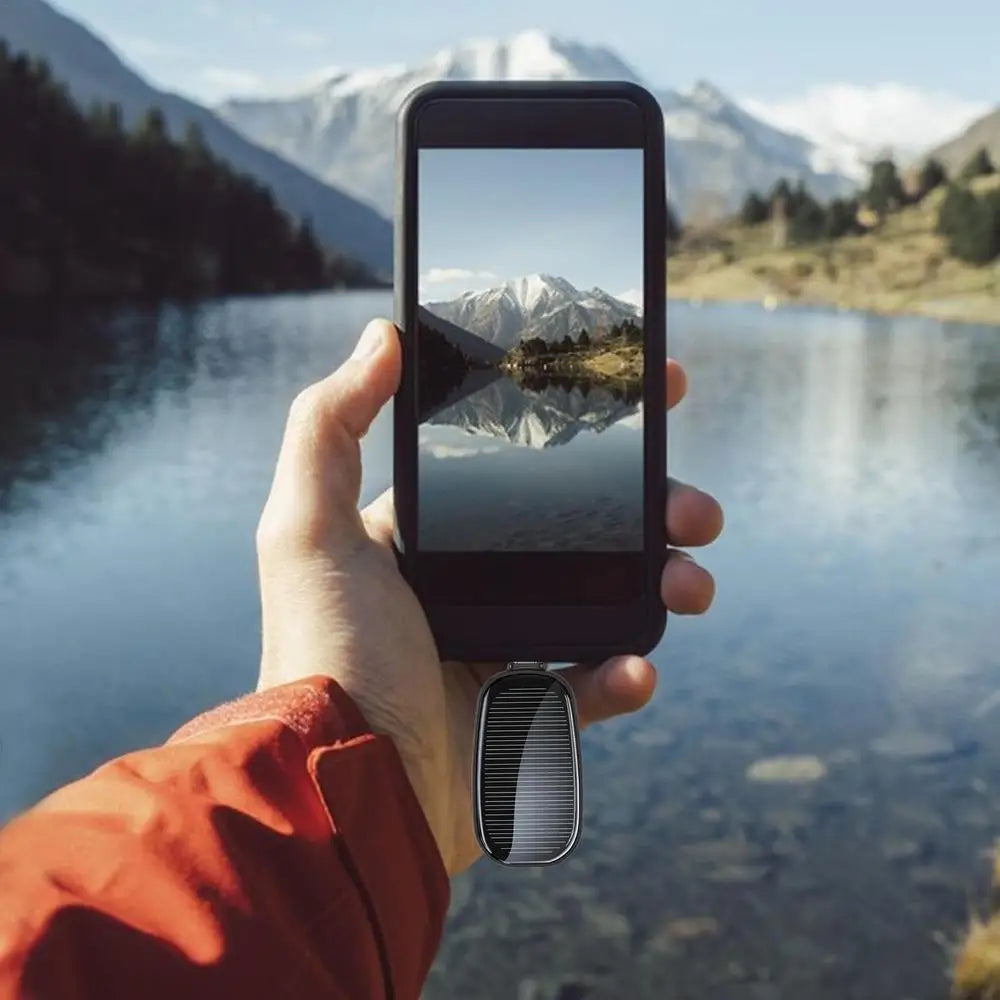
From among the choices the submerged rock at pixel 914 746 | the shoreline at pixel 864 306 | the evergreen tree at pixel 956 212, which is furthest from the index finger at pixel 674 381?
the evergreen tree at pixel 956 212

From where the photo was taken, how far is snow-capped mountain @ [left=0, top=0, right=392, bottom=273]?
2816cm

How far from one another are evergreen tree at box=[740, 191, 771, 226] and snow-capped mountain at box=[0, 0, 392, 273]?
6984 mm

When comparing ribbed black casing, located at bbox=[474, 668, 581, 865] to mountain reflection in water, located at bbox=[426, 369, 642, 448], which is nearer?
ribbed black casing, located at bbox=[474, 668, 581, 865]

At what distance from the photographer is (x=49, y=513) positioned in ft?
23.5

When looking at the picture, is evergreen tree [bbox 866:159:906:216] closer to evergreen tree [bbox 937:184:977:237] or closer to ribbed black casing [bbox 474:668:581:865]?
evergreen tree [bbox 937:184:977:237]

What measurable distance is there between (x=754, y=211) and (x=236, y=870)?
25392 mm

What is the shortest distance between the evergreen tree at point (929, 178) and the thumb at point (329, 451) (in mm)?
25465

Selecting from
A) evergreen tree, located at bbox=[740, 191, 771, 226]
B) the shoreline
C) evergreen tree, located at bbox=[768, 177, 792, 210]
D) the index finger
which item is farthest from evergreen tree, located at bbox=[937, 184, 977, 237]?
the index finger

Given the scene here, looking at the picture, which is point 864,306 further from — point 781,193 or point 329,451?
point 329,451

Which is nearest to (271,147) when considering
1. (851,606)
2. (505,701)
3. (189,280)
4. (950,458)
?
(189,280)

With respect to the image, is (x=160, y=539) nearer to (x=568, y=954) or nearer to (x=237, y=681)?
(x=237, y=681)

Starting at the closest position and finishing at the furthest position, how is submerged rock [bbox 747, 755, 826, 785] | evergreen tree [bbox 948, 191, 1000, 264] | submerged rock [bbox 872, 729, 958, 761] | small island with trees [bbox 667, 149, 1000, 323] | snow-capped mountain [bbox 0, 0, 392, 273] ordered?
submerged rock [bbox 747, 755, 826, 785] < submerged rock [bbox 872, 729, 958, 761] < evergreen tree [bbox 948, 191, 1000, 264] < small island with trees [bbox 667, 149, 1000, 323] < snow-capped mountain [bbox 0, 0, 392, 273]

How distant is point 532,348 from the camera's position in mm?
1170

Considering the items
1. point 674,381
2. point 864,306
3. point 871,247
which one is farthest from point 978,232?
point 674,381
